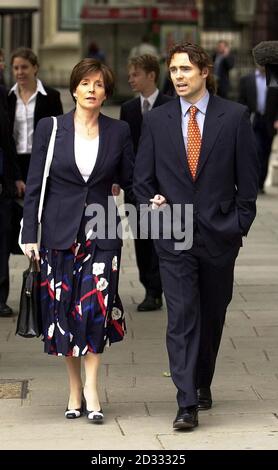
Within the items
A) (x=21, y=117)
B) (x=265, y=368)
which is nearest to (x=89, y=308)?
(x=265, y=368)

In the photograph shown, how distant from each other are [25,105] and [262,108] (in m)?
7.90

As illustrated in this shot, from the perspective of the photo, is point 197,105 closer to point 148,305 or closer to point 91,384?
point 91,384

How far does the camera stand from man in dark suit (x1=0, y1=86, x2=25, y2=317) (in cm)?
994

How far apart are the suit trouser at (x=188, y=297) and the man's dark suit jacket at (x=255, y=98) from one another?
10907 millimetres

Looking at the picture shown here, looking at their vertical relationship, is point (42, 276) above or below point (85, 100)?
below

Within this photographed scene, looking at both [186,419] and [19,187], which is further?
[19,187]

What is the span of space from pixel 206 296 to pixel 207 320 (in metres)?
0.14

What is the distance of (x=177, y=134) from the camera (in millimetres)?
7055

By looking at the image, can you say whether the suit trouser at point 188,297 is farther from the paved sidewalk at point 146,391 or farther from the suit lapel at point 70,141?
the suit lapel at point 70,141

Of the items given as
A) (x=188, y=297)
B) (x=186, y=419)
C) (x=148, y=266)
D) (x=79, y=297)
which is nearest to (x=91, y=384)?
(x=79, y=297)

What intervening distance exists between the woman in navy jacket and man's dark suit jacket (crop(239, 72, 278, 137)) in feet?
35.3

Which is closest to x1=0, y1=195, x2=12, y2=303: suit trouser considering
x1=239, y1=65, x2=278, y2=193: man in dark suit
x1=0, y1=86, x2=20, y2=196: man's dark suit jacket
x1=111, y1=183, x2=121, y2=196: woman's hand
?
x1=0, y1=86, x2=20, y2=196: man's dark suit jacket

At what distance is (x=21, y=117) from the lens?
10.5 m

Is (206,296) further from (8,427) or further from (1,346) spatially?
(1,346)
